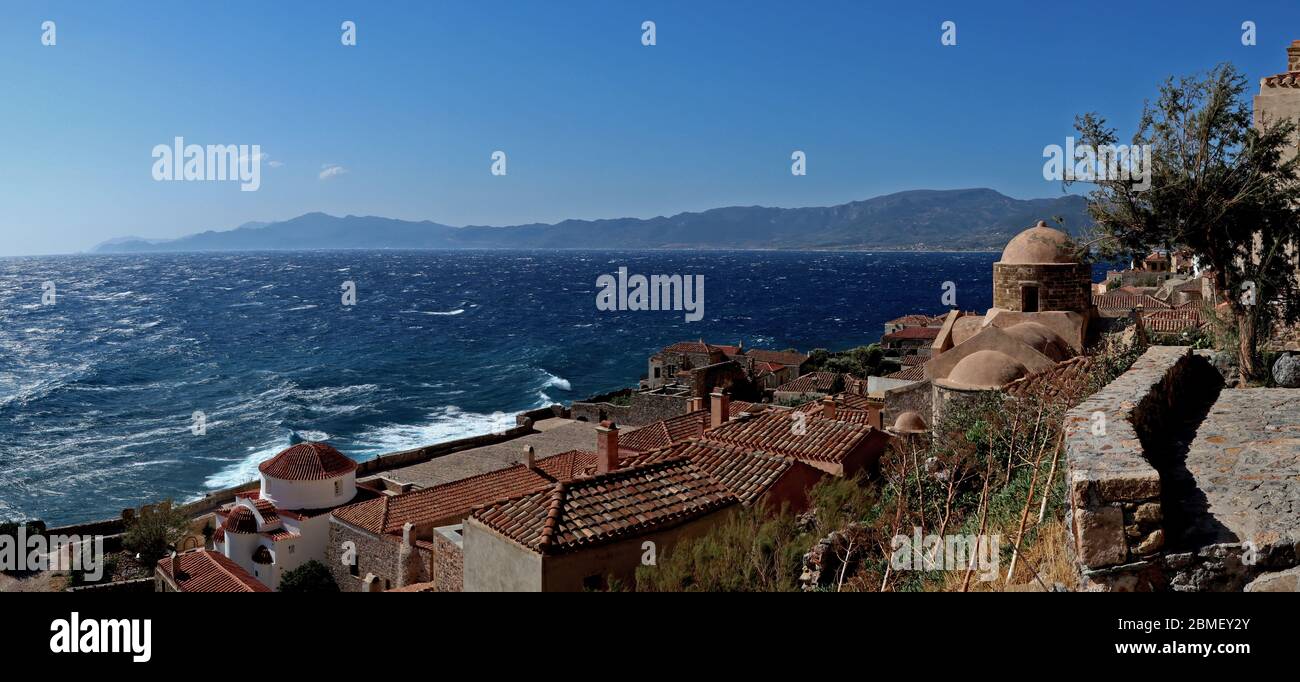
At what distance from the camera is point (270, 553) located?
26406 mm

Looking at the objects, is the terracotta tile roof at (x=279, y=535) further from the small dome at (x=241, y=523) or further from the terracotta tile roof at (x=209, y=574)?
the terracotta tile roof at (x=209, y=574)

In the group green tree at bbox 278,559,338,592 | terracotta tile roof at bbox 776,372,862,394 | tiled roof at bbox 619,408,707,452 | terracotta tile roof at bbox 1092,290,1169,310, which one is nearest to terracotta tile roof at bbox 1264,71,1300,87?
tiled roof at bbox 619,408,707,452

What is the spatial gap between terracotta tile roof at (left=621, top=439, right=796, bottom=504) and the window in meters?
7.27

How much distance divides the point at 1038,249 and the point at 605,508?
11.4 m

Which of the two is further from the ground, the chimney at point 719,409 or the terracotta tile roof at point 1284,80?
the terracotta tile roof at point 1284,80

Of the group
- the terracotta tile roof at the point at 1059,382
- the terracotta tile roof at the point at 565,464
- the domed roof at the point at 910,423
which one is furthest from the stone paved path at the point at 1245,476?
the terracotta tile roof at the point at 565,464

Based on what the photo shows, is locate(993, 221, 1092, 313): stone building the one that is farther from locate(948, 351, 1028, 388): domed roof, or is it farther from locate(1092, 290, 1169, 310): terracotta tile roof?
locate(1092, 290, 1169, 310): terracotta tile roof

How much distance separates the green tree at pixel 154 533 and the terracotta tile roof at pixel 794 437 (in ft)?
69.0

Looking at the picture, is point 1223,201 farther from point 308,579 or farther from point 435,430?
point 435,430

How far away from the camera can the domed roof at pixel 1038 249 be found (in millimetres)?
18078

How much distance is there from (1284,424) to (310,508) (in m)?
26.8

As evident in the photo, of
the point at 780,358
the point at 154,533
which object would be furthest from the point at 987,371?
the point at 780,358
